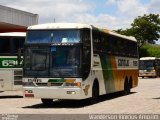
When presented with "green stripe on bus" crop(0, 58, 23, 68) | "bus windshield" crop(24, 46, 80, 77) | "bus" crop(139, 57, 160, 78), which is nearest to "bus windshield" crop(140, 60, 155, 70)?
"bus" crop(139, 57, 160, 78)

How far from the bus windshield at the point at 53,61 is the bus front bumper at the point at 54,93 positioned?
19.5 inches

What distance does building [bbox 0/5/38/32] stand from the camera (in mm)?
42250

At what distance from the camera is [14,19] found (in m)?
44.1

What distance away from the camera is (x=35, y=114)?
51.4 ft

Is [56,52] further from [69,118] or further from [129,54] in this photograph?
[129,54]

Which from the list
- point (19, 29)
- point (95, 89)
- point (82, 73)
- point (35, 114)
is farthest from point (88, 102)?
point (19, 29)

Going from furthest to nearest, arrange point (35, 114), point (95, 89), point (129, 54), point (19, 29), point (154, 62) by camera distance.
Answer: point (154, 62)
point (19, 29)
point (129, 54)
point (95, 89)
point (35, 114)

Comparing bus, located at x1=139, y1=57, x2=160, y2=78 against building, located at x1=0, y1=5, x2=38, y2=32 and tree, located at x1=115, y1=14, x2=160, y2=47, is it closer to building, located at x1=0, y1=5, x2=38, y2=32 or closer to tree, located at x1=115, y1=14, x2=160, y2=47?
building, located at x1=0, y1=5, x2=38, y2=32

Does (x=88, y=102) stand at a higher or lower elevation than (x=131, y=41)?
lower

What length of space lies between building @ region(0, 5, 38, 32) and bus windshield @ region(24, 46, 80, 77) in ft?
78.3

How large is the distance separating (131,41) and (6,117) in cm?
1436

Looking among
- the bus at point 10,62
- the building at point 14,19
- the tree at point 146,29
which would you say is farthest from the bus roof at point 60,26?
the tree at point 146,29

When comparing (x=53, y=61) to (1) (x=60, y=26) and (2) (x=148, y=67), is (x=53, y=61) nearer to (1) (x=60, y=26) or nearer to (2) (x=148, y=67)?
(1) (x=60, y=26)

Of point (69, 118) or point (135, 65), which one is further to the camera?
point (135, 65)
